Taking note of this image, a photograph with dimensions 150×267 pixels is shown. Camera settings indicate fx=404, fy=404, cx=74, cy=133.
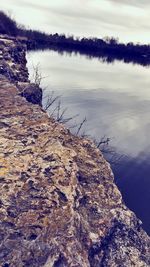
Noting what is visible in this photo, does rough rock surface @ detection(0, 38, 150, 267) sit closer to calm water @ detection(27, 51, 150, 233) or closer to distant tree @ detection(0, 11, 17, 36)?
calm water @ detection(27, 51, 150, 233)

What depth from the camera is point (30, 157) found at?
6.80 m

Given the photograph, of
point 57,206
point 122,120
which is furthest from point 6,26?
point 57,206

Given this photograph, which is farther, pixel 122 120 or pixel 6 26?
pixel 6 26

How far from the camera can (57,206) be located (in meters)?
5.96

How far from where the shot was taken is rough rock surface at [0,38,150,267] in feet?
17.7

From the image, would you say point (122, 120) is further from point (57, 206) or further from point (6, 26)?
point (6, 26)

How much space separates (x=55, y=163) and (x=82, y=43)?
5096 inches

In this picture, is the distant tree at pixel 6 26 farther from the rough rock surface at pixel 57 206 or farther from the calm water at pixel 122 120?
the rough rock surface at pixel 57 206

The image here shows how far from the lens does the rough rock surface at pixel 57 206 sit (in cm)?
538

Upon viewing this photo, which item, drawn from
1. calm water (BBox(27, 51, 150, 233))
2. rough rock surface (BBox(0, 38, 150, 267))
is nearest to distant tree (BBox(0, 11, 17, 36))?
calm water (BBox(27, 51, 150, 233))

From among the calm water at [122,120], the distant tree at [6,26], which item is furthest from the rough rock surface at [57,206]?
the distant tree at [6,26]

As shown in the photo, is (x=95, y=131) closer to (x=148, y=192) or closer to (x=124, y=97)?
(x=148, y=192)

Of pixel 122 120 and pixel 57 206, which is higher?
pixel 57 206

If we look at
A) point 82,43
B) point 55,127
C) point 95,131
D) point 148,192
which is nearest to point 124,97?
point 95,131
